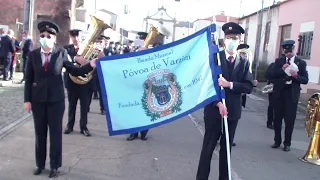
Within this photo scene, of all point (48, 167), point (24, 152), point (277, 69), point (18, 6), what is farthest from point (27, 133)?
point (18, 6)

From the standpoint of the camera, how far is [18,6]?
26422 millimetres

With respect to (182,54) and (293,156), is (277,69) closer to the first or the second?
(293,156)

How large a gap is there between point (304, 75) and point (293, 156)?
1707 millimetres

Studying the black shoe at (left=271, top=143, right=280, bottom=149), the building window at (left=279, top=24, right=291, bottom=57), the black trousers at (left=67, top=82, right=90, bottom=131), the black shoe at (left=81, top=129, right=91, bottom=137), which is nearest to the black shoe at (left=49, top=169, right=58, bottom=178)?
the black shoe at (left=81, top=129, right=91, bottom=137)

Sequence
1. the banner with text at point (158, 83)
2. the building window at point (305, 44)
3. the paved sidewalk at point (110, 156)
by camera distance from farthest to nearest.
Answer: the building window at point (305, 44)
the paved sidewalk at point (110, 156)
the banner with text at point (158, 83)

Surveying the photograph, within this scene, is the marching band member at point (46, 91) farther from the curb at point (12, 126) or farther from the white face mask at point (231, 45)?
the curb at point (12, 126)

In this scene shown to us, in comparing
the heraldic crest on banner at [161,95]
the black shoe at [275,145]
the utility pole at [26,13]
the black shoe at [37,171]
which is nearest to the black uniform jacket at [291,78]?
the black shoe at [275,145]

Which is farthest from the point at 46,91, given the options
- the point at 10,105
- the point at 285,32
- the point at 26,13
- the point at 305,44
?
the point at 285,32

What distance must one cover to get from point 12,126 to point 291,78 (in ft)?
19.7

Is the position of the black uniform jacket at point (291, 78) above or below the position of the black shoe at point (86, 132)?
above

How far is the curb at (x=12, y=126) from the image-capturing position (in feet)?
23.8

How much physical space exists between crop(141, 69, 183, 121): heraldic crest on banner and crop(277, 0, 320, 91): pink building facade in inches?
553

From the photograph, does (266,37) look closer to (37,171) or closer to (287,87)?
(287,87)

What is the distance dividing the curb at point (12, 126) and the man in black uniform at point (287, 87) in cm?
554
